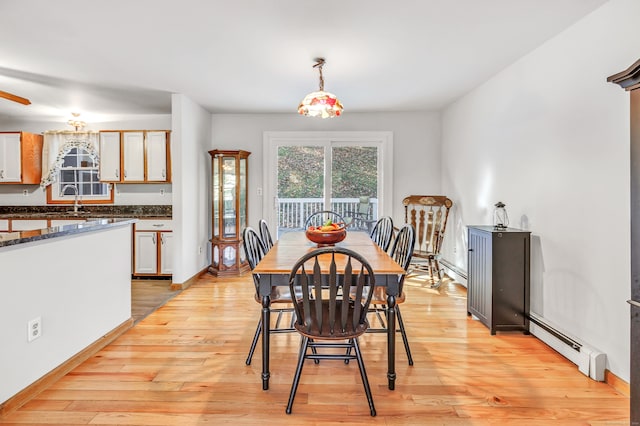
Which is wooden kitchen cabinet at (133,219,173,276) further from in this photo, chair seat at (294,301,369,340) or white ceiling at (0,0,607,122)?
chair seat at (294,301,369,340)

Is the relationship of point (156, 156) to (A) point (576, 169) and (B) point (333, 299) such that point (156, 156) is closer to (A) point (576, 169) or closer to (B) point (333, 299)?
(B) point (333, 299)

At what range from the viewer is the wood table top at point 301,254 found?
2.01 metres

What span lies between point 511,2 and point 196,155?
3861mm

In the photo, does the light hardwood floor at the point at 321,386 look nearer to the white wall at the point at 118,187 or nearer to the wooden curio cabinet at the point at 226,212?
the wooden curio cabinet at the point at 226,212

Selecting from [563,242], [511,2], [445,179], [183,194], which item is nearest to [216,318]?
[183,194]

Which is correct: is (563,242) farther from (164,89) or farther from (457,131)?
(164,89)

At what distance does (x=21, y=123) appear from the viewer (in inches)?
213

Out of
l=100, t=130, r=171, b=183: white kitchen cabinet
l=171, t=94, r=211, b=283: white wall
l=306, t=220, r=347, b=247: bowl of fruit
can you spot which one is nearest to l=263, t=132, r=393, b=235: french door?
l=171, t=94, r=211, b=283: white wall

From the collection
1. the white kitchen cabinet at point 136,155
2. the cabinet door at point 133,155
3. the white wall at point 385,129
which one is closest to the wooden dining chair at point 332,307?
the white wall at point 385,129

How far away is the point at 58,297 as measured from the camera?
87.2 inches

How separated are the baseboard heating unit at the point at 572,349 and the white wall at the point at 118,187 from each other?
4860mm

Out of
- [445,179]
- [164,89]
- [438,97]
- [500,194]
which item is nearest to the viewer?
[500,194]

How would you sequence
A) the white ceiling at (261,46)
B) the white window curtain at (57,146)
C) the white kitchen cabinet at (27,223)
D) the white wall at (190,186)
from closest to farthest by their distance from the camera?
the white ceiling at (261,46) → the white wall at (190,186) → the white kitchen cabinet at (27,223) → the white window curtain at (57,146)

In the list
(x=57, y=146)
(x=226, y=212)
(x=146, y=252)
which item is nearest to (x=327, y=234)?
(x=226, y=212)
